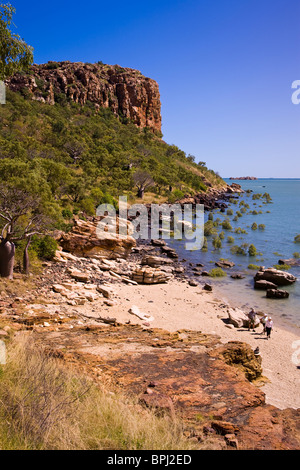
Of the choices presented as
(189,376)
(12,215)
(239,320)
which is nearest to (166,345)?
(189,376)

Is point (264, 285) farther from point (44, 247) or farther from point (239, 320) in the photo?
point (44, 247)

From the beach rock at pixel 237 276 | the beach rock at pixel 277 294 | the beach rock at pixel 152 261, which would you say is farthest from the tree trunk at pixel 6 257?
the beach rock at pixel 237 276

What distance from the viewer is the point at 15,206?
14.8m

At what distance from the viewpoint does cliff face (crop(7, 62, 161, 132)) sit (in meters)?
91.8

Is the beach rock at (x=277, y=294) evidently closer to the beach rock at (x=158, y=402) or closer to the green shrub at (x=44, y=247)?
the green shrub at (x=44, y=247)

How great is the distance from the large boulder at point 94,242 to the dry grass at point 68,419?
18.2m

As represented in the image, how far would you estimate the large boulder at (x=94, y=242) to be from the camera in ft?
77.8

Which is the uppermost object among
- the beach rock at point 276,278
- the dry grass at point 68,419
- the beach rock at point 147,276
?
the dry grass at point 68,419

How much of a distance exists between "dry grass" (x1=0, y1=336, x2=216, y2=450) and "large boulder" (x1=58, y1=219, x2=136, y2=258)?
1817cm

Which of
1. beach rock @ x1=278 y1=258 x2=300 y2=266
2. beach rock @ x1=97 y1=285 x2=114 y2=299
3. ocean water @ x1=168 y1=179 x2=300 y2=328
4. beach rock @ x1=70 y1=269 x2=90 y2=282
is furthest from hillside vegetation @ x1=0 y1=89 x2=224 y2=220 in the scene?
beach rock @ x1=278 y1=258 x2=300 y2=266

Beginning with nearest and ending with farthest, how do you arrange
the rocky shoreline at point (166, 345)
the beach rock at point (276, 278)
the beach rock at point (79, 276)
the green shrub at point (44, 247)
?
the rocky shoreline at point (166, 345)
the beach rock at point (79, 276)
the green shrub at point (44, 247)
the beach rock at point (276, 278)

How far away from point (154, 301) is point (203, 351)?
8.77 m

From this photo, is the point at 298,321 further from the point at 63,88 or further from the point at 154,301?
the point at 63,88

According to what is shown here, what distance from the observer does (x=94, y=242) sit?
2417 centimetres
